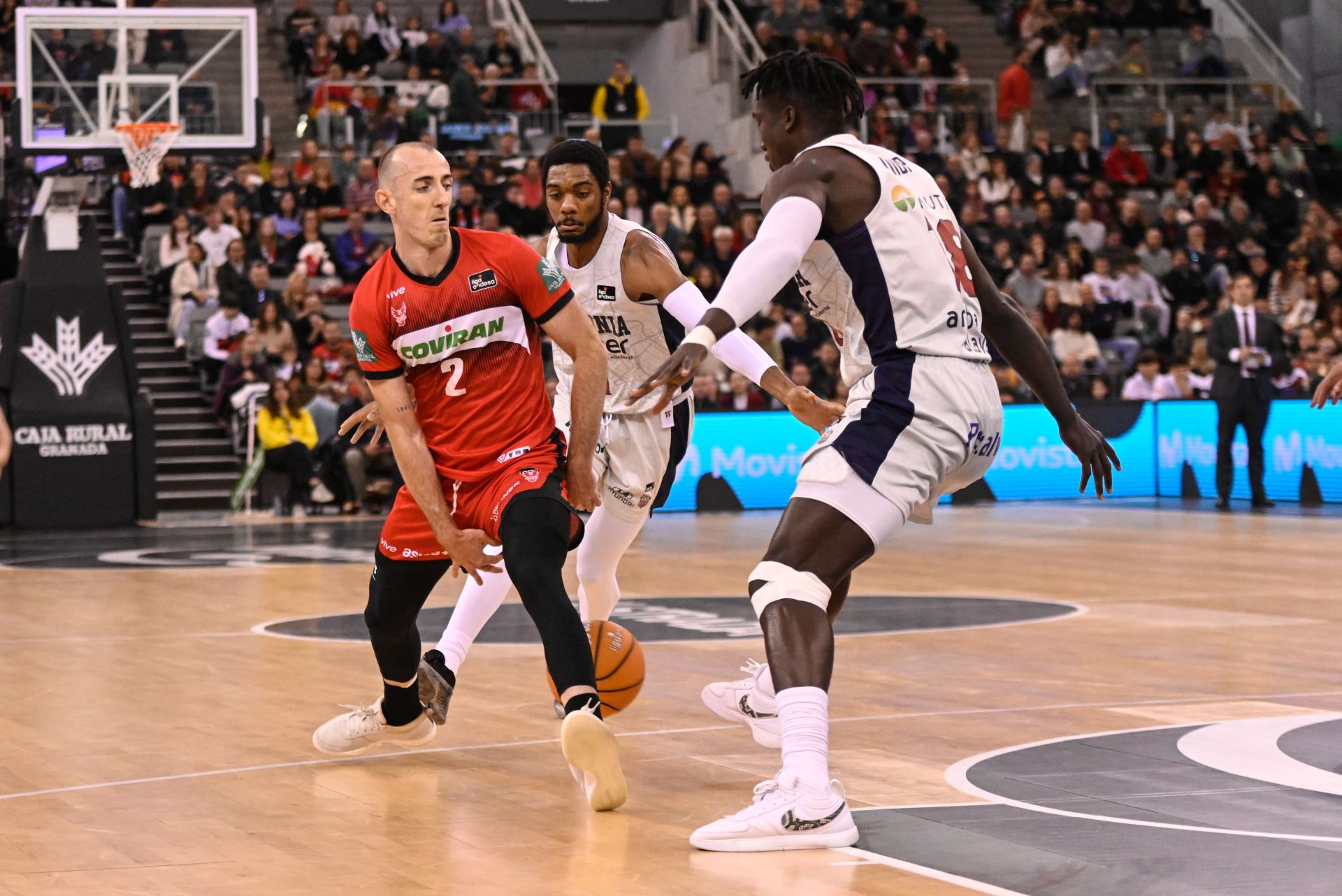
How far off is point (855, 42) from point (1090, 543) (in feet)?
44.1

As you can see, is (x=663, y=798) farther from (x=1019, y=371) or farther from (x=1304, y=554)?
(x=1304, y=554)

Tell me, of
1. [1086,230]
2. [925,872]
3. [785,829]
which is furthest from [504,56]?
[925,872]

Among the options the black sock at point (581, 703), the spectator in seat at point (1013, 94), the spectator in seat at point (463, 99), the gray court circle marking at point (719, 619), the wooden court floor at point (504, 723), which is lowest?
the gray court circle marking at point (719, 619)

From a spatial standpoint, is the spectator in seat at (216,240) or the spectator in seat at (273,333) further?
the spectator in seat at (216,240)

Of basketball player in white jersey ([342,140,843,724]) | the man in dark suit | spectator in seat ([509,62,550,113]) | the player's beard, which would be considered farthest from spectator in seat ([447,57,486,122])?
the player's beard

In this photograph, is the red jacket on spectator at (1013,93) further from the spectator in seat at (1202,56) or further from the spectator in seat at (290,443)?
the spectator in seat at (290,443)

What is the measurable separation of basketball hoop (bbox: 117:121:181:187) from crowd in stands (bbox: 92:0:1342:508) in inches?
97.9

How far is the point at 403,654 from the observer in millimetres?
6035

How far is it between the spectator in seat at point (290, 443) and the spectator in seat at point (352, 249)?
2.71m

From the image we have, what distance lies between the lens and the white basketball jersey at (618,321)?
6633 mm

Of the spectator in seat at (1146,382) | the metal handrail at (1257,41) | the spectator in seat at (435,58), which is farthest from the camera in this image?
the metal handrail at (1257,41)

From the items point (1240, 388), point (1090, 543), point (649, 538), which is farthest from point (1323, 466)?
point (649, 538)

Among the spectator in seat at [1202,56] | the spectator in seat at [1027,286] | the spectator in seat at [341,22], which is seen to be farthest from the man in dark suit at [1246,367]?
the spectator in seat at [341,22]

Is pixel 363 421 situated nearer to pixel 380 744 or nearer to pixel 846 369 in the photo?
pixel 380 744
